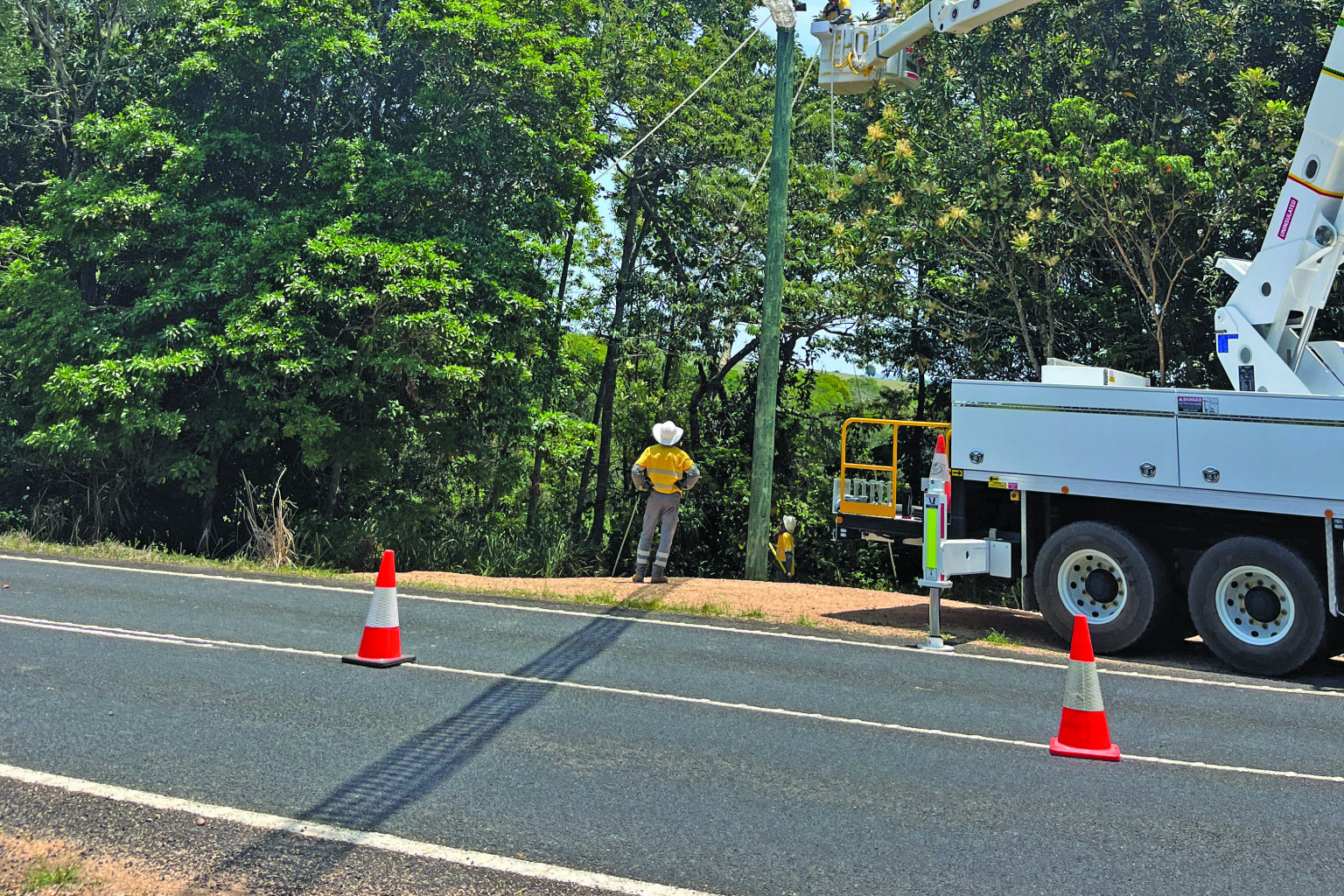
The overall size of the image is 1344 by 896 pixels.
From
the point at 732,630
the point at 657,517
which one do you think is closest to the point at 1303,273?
the point at 732,630

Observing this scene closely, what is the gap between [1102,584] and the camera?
9.88m

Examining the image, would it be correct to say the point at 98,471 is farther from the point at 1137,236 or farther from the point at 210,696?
the point at 1137,236

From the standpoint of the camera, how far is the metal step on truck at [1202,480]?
347 inches

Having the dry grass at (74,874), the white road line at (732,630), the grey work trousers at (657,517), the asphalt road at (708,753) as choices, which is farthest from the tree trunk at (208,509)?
the dry grass at (74,874)

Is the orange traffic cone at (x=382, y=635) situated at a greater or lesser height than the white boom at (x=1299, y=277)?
lesser

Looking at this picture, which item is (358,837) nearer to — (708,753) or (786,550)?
(708,753)

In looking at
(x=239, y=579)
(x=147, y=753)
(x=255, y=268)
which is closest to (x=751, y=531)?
(x=239, y=579)

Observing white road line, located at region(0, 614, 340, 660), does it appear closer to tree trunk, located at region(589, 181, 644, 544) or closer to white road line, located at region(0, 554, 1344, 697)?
white road line, located at region(0, 554, 1344, 697)

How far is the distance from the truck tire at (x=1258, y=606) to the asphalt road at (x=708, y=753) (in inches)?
13.8

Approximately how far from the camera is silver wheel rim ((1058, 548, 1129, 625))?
9.75m

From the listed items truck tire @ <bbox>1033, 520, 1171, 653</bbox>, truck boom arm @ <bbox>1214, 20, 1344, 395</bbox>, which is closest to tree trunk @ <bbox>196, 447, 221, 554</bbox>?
truck tire @ <bbox>1033, 520, 1171, 653</bbox>

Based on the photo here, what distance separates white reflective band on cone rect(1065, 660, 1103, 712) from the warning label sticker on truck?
12.7 ft

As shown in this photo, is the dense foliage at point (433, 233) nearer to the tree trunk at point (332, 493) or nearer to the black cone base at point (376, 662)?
the tree trunk at point (332, 493)

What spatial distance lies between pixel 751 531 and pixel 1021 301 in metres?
6.91
